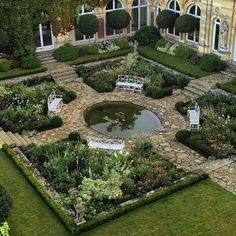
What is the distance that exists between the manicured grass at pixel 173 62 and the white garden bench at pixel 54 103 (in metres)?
7.45

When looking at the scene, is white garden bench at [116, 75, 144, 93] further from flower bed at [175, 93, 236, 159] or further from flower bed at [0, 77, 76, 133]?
flower bed at [175, 93, 236, 159]

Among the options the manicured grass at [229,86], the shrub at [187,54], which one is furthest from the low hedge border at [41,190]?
the shrub at [187,54]

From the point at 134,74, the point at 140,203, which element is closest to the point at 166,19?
the point at 134,74

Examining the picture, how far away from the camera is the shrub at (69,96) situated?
21.8 meters

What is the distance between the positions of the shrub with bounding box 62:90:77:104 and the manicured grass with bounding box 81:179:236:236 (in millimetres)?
9584

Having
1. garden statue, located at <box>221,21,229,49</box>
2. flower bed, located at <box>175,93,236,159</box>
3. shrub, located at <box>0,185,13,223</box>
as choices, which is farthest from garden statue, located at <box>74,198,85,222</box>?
garden statue, located at <box>221,21,229,49</box>

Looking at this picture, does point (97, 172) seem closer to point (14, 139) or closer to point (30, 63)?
point (14, 139)

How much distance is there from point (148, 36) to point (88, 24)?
14.5 ft

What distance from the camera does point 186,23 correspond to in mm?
26016

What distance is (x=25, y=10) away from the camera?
24.9 metres

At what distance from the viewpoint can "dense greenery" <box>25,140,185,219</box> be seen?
13.5 metres

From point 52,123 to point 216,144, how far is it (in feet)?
24.1

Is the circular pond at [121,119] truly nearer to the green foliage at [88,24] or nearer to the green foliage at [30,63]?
the green foliage at [30,63]

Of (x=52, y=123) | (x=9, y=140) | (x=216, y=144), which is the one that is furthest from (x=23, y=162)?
(x=216, y=144)
